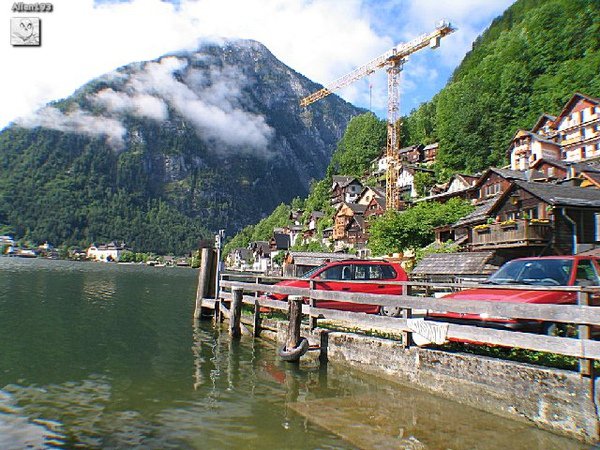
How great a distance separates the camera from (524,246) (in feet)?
99.5

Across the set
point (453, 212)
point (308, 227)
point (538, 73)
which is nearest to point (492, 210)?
point (453, 212)

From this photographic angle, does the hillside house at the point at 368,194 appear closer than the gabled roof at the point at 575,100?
No

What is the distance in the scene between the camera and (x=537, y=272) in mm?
9195

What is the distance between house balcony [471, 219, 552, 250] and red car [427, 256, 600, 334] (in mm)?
22945

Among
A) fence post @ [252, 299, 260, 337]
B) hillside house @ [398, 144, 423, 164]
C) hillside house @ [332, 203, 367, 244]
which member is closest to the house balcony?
fence post @ [252, 299, 260, 337]

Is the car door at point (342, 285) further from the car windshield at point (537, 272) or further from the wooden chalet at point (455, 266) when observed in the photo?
the wooden chalet at point (455, 266)

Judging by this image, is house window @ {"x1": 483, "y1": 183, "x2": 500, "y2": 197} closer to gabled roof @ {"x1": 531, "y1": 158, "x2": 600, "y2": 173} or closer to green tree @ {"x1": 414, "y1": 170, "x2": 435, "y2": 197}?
gabled roof @ {"x1": 531, "y1": 158, "x2": 600, "y2": 173}

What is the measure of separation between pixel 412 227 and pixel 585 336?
153 ft

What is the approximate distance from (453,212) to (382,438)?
161ft

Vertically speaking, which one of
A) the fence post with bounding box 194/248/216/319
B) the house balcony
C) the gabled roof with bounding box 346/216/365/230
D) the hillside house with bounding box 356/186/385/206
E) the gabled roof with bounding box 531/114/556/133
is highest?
the gabled roof with bounding box 531/114/556/133

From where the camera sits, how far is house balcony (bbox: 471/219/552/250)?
1180 inches

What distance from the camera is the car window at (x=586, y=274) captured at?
27.7ft

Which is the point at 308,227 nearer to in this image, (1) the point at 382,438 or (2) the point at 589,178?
(2) the point at 589,178

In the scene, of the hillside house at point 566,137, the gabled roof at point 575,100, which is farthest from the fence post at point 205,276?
the gabled roof at point 575,100
